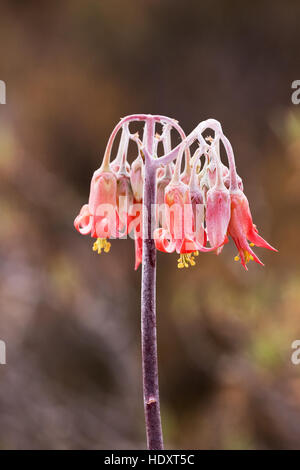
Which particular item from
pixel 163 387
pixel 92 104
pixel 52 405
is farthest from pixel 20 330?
pixel 92 104

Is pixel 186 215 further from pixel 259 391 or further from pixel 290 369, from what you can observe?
pixel 259 391

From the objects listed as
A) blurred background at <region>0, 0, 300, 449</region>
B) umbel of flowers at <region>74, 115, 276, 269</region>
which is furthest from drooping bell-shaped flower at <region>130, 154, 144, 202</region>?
blurred background at <region>0, 0, 300, 449</region>

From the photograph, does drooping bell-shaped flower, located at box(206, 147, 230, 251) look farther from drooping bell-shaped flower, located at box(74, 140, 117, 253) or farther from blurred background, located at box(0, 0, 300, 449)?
blurred background, located at box(0, 0, 300, 449)

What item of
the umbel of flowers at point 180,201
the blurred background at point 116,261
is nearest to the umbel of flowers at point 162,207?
the umbel of flowers at point 180,201

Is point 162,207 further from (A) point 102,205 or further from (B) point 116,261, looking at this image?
(B) point 116,261

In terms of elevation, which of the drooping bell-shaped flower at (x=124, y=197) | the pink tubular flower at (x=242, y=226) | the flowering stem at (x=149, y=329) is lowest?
the flowering stem at (x=149, y=329)

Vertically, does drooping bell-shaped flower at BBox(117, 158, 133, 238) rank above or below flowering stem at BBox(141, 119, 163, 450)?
above

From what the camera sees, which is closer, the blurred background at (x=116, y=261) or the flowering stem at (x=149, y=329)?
the flowering stem at (x=149, y=329)

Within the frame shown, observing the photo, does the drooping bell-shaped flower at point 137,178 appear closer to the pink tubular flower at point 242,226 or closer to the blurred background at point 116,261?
the pink tubular flower at point 242,226
